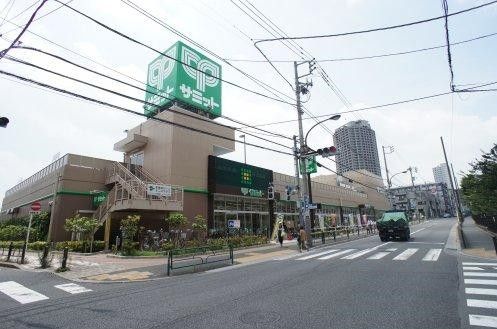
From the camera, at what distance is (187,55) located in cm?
3033

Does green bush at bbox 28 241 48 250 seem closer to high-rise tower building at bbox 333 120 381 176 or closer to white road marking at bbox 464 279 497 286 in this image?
high-rise tower building at bbox 333 120 381 176

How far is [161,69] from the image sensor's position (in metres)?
31.3

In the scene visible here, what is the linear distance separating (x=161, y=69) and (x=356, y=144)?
21.8 metres

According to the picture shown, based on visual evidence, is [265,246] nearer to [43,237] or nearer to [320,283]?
[320,283]

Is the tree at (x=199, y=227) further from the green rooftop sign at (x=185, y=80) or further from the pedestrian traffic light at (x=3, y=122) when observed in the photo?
the pedestrian traffic light at (x=3, y=122)

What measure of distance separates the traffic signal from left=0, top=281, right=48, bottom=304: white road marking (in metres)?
17.4

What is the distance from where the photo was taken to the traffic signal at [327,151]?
21.0m

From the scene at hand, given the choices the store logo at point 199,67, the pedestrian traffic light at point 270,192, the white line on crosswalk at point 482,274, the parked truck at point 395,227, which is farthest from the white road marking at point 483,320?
the store logo at point 199,67

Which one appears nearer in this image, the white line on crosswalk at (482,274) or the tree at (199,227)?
the white line on crosswalk at (482,274)

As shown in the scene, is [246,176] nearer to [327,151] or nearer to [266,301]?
[327,151]

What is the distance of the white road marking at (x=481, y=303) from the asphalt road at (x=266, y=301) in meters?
0.13

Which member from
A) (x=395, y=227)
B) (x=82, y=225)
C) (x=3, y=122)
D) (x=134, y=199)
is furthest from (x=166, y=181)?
(x=395, y=227)

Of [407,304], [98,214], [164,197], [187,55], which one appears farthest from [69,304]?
[187,55]

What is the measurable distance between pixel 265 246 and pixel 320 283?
50.6 ft
